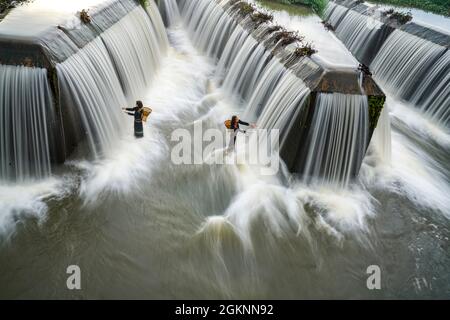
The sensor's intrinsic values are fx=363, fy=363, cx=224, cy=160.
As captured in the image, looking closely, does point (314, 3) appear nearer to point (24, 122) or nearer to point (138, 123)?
point (138, 123)

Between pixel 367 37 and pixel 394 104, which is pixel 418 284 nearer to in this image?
pixel 394 104

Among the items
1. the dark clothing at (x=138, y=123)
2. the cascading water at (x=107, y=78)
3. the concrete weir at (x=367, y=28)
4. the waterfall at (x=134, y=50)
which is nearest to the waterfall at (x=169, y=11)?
the waterfall at (x=134, y=50)

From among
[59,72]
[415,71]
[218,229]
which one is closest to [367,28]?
[415,71]

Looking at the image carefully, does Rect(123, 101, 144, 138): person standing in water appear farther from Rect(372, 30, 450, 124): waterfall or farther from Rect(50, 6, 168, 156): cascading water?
Rect(372, 30, 450, 124): waterfall

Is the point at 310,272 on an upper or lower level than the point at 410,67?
lower

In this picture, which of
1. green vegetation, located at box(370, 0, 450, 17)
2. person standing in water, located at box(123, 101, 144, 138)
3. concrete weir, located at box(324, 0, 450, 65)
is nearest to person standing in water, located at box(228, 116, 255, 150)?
person standing in water, located at box(123, 101, 144, 138)

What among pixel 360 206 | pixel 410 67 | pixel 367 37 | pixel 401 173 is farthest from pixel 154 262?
pixel 367 37
